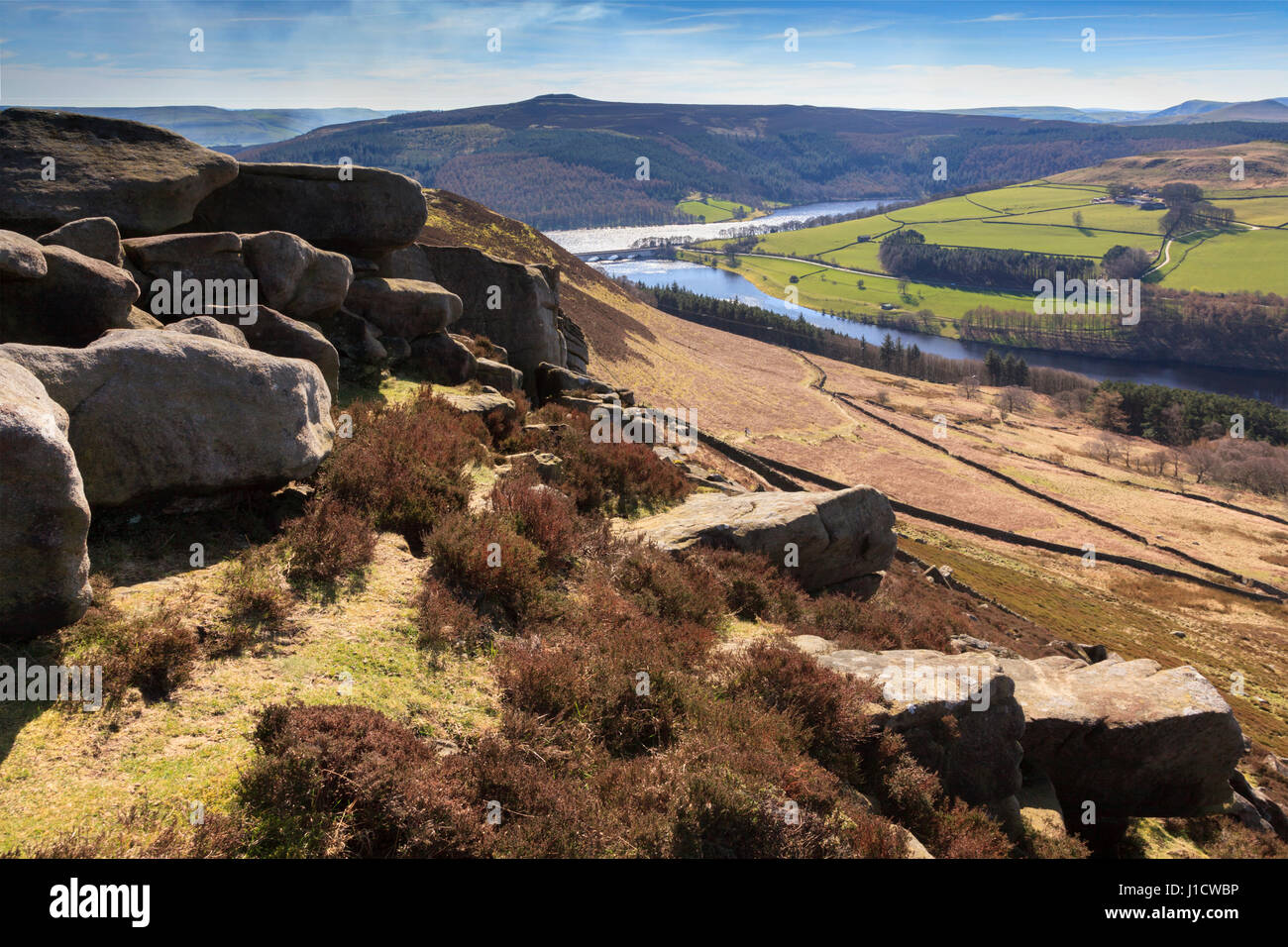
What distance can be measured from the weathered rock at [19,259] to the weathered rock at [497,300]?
17.4m

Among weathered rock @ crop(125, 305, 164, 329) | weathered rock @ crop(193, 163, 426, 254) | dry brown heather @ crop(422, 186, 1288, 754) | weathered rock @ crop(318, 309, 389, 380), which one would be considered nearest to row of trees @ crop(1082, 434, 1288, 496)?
dry brown heather @ crop(422, 186, 1288, 754)

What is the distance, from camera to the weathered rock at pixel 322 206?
59.2 feet

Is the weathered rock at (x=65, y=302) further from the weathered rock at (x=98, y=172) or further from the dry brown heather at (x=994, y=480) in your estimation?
the dry brown heather at (x=994, y=480)

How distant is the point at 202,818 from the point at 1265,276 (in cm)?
25048

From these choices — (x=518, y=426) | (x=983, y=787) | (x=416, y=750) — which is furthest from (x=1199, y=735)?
(x=518, y=426)

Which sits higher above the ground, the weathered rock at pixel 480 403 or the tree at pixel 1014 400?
the weathered rock at pixel 480 403

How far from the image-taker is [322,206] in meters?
19.1

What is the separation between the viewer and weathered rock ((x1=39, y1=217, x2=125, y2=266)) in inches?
424

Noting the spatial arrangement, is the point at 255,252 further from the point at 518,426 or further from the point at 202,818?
the point at 202,818

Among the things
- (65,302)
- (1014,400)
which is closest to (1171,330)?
(1014,400)

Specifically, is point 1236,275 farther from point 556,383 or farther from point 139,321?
point 139,321

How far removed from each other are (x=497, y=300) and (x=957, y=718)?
2207cm

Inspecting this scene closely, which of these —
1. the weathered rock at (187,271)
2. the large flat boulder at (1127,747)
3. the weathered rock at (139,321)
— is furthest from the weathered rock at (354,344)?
the large flat boulder at (1127,747)

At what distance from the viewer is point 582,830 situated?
6.18 m
